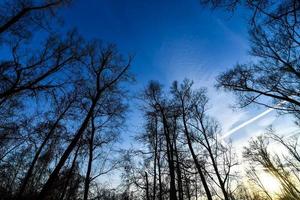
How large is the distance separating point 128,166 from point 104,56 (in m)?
11.5

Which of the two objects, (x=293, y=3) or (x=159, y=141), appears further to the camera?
(x=159, y=141)

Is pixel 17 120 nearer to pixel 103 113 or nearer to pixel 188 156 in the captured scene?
pixel 103 113

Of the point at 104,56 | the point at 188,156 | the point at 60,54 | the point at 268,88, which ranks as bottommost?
the point at 188,156

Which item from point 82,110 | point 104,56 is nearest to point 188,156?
point 82,110

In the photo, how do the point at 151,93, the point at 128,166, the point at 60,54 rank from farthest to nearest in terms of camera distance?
the point at 128,166, the point at 151,93, the point at 60,54

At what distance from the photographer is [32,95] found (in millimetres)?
9391

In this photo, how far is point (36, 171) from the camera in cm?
2128

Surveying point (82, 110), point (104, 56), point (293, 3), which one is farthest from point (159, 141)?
point (293, 3)

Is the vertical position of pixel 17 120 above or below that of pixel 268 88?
below

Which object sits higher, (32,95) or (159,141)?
(159,141)

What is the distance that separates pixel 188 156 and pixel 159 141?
10.4ft

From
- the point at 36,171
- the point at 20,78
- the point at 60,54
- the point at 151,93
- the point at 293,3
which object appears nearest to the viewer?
the point at 293,3

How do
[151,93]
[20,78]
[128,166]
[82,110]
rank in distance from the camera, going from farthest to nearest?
[128,166] → [151,93] → [82,110] → [20,78]

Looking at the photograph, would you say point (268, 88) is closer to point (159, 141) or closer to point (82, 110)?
point (159, 141)
